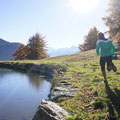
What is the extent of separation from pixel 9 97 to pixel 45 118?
238 inches

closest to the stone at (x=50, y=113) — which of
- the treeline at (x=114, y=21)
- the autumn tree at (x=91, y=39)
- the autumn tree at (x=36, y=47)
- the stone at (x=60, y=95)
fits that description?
the stone at (x=60, y=95)

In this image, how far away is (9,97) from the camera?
938 centimetres

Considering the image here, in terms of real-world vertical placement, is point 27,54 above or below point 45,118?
above

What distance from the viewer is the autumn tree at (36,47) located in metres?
50.3

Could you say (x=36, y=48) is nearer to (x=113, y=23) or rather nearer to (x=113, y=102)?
(x=113, y=23)

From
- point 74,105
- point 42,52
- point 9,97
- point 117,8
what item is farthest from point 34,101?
point 42,52

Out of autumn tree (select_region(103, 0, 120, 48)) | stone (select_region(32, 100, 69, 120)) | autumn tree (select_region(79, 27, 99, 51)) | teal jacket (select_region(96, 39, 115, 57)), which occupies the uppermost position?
autumn tree (select_region(79, 27, 99, 51))

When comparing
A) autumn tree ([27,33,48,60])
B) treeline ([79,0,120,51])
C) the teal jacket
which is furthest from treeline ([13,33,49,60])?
the teal jacket

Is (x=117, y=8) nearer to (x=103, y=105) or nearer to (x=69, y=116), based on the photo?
(x=103, y=105)

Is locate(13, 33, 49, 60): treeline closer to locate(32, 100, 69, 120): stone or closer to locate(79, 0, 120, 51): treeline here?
locate(79, 0, 120, 51): treeline

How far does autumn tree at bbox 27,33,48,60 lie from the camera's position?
5028cm

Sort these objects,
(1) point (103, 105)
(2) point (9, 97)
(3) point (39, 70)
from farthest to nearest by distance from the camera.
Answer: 1. (3) point (39, 70)
2. (2) point (9, 97)
3. (1) point (103, 105)

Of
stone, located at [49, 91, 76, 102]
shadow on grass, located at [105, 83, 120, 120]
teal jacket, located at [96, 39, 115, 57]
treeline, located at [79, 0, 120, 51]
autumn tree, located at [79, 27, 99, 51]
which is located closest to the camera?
shadow on grass, located at [105, 83, 120, 120]

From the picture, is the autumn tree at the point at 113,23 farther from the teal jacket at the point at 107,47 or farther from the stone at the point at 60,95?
the stone at the point at 60,95
